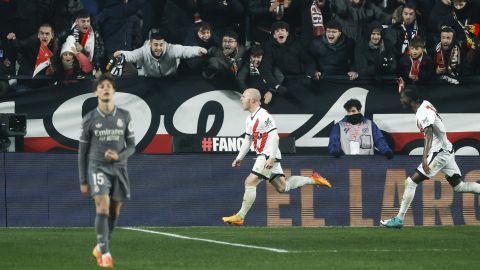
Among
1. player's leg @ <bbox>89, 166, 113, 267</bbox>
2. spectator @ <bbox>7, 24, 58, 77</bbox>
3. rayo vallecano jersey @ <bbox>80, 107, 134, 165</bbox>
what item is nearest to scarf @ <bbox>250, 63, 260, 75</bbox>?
spectator @ <bbox>7, 24, 58, 77</bbox>

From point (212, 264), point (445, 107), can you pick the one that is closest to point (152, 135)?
point (445, 107)

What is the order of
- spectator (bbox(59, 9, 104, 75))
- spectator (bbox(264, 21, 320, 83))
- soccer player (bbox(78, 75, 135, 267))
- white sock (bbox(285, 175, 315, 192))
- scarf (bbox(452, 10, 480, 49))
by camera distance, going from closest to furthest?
1. soccer player (bbox(78, 75, 135, 267))
2. white sock (bbox(285, 175, 315, 192))
3. spectator (bbox(59, 9, 104, 75))
4. spectator (bbox(264, 21, 320, 83))
5. scarf (bbox(452, 10, 480, 49))

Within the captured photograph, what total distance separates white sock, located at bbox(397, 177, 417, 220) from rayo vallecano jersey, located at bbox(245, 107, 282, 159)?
2.18m

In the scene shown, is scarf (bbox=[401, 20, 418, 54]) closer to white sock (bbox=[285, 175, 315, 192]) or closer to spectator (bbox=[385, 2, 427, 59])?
spectator (bbox=[385, 2, 427, 59])

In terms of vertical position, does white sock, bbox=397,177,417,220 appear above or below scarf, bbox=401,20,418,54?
below

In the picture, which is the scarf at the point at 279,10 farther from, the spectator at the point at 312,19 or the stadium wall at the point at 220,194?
the stadium wall at the point at 220,194

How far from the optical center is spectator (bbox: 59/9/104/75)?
20266 millimetres

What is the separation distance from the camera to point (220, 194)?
66.1 ft

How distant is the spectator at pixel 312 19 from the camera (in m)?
22.2

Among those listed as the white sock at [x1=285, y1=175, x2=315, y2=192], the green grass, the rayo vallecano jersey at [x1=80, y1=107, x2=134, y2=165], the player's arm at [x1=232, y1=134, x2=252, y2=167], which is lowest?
the green grass

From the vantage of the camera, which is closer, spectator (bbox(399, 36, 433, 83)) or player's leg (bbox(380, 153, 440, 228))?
player's leg (bbox(380, 153, 440, 228))

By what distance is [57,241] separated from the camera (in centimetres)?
1638

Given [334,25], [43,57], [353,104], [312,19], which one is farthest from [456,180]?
[43,57]

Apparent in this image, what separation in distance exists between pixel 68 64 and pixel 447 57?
22.2 feet
